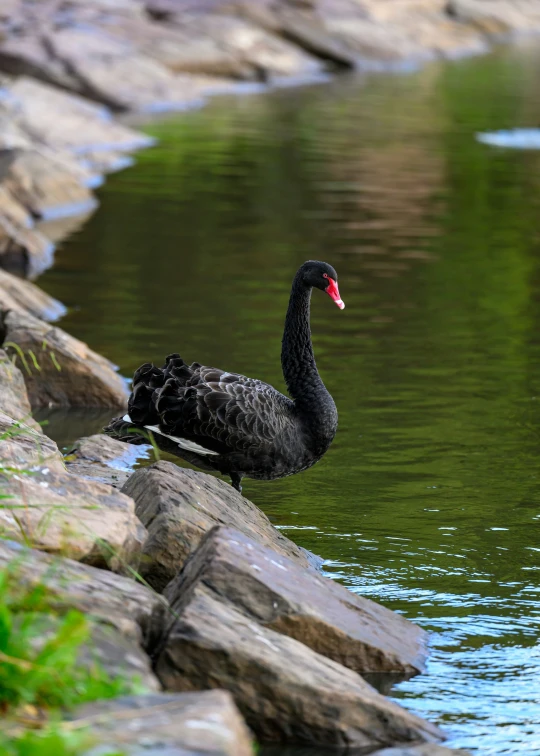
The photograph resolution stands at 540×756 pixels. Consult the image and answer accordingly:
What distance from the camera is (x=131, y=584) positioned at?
4773mm

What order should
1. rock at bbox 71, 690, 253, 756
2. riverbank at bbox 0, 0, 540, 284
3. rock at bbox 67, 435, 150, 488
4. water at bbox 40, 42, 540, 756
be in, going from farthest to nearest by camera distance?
riverbank at bbox 0, 0, 540, 284 → rock at bbox 67, 435, 150, 488 → water at bbox 40, 42, 540, 756 → rock at bbox 71, 690, 253, 756

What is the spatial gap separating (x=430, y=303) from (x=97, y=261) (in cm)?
402

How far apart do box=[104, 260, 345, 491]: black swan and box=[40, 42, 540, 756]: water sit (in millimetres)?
575

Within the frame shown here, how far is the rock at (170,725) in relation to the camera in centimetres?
337

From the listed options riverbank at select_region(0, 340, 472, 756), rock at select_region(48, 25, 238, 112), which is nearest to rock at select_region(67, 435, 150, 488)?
riverbank at select_region(0, 340, 472, 756)

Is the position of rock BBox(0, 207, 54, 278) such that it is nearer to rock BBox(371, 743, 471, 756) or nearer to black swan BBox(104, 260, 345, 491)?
black swan BBox(104, 260, 345, 491)

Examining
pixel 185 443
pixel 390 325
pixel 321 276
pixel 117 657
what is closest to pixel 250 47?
pixel 390 325

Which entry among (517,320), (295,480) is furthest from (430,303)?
(295,480)

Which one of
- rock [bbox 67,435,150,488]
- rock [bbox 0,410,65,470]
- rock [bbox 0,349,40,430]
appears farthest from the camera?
rock [bbox 0,349,40,430]

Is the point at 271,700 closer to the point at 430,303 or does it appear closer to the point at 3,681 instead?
the point at 3,681

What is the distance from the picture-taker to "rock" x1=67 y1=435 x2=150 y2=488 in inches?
286

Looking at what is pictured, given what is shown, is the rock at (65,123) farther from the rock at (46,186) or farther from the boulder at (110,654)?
the boulder at (110,654)

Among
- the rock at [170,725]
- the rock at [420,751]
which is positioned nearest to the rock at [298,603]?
the rock at [420,751]

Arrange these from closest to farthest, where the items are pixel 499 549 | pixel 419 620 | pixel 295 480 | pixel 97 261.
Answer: pixel 419 620, pixel 499 549, pixel 295 480, pixel 97 261
